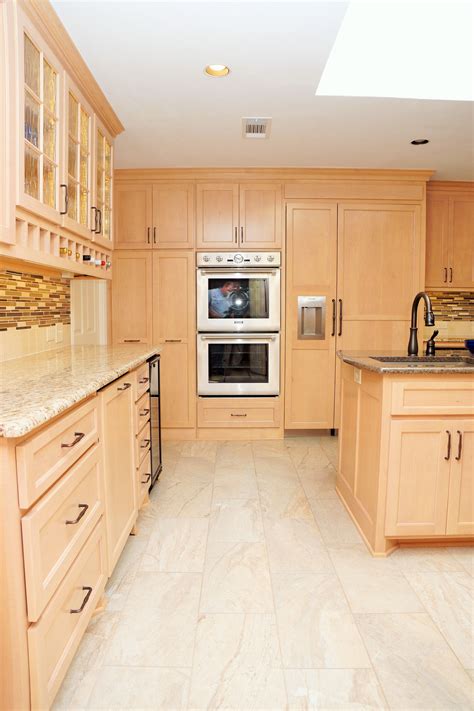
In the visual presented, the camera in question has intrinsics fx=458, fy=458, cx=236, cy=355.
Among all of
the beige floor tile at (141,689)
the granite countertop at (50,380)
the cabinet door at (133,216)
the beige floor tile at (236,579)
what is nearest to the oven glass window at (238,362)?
the cabinet door at (133,216)

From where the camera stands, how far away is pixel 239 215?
155 inches

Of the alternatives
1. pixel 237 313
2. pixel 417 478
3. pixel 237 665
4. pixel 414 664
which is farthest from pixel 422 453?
pixel 237 313

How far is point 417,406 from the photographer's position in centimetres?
205

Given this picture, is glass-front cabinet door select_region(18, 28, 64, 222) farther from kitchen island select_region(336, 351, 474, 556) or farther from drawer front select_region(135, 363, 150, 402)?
kitchen island select_region(336, 351, 474, 556)

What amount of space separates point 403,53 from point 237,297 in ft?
6.66

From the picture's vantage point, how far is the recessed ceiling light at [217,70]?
228 cm

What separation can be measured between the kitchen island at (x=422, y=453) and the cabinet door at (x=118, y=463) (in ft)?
3.73

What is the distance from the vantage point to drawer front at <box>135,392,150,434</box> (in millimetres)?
2324

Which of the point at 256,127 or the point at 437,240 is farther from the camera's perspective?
the point at 437,240

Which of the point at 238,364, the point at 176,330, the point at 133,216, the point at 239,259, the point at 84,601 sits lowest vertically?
the point at 84,601

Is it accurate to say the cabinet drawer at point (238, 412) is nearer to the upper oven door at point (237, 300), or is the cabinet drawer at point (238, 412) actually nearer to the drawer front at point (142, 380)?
the upper oven door at point (237, 300)

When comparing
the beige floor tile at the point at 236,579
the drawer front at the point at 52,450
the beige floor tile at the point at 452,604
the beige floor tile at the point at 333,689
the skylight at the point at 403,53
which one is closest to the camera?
the drawer front at the point at 52,450

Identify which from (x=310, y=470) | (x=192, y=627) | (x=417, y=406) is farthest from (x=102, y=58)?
(x=310, y=470)

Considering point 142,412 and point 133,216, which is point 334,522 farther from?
point 133,216
